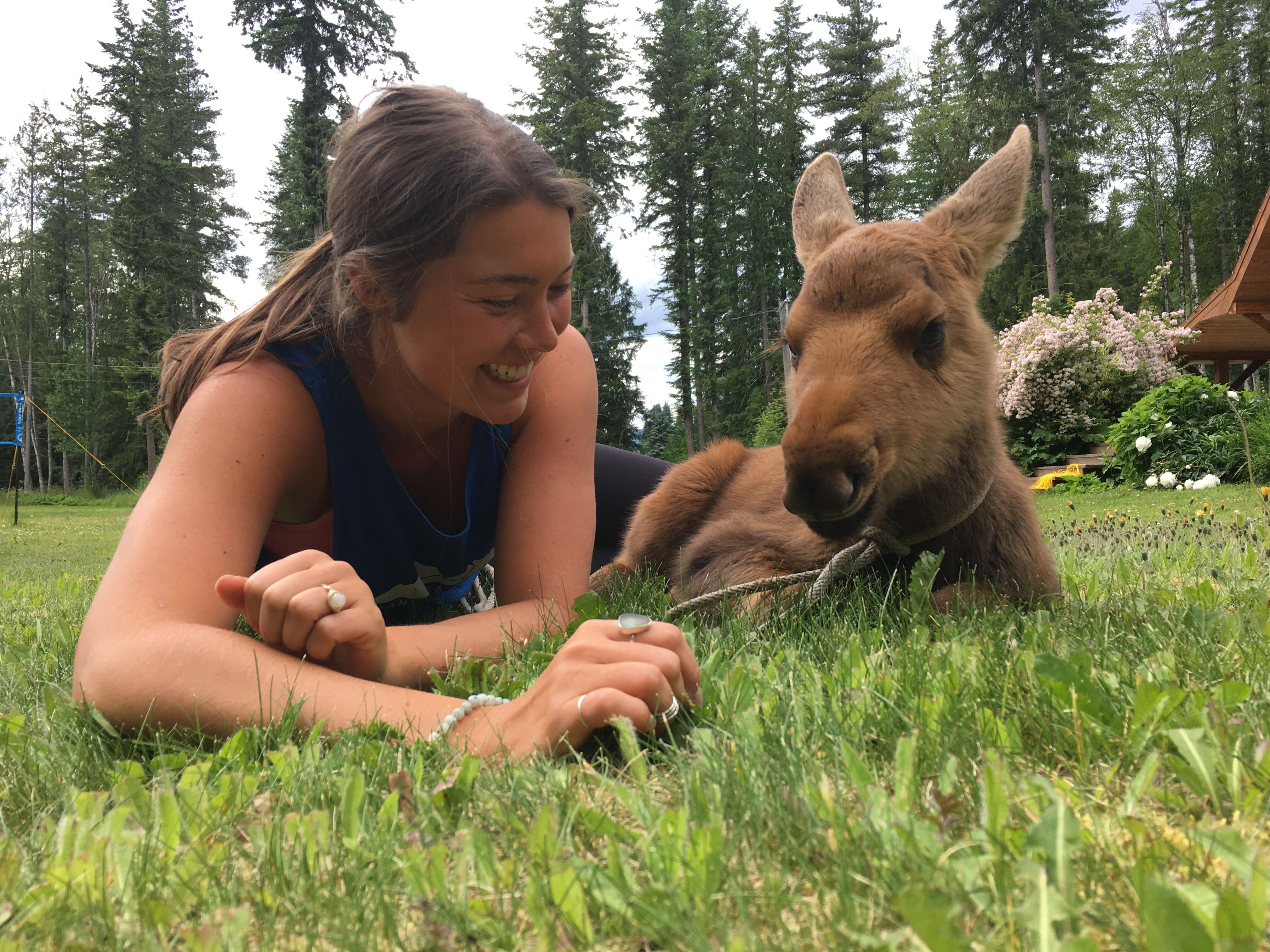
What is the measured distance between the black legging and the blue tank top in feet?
6.28

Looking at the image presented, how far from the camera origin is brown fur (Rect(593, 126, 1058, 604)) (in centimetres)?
267

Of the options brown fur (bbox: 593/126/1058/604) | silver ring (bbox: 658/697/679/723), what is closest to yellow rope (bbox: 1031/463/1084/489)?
brown fur (bbox: 593/126/1058/604)

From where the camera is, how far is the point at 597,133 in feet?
125

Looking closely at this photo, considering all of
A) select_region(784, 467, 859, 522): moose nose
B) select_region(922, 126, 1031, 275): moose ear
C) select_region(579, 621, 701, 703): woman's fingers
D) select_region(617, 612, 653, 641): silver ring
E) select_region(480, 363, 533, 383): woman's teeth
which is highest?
select_region(922, 126, 1031, 275): moose ear

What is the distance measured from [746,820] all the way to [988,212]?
3.03m

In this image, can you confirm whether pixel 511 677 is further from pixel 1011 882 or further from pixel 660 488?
pixel 660 488

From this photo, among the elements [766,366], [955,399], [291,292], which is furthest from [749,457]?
[766,366]

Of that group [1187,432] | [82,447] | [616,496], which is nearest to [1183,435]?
[1187,432]

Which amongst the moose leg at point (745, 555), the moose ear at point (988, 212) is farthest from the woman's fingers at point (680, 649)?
the moose ear at point (988, 212)

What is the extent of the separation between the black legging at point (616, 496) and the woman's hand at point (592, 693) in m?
3.81

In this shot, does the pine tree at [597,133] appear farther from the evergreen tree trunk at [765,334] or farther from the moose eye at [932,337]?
the moose eye at [932,337]

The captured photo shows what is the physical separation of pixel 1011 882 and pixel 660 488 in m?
3.68

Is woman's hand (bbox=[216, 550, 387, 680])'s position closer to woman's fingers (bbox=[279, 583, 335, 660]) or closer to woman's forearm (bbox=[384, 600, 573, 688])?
woman's fingers (bbox=[279, 583, 335, 660])

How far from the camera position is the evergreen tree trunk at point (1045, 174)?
3206 centimetres
